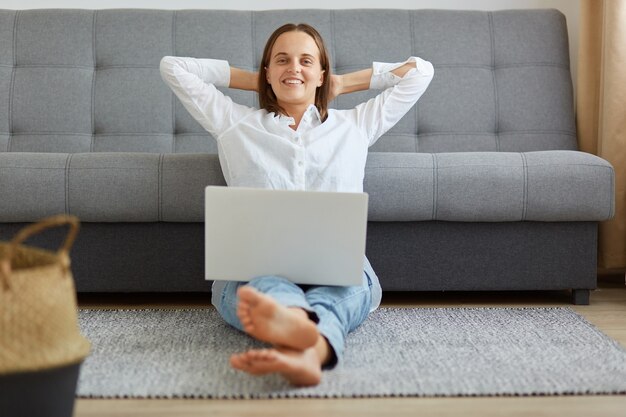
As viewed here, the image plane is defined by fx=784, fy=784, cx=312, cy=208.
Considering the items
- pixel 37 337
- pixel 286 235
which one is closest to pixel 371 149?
pixel 286 235

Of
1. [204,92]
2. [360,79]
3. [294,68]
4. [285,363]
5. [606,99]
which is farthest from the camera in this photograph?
[606,99]

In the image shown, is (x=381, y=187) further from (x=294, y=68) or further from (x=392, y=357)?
(x=392, y=357)

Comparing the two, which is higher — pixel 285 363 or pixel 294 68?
pixel 294 68

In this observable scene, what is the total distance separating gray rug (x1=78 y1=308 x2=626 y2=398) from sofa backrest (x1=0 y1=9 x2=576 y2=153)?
0.81 m

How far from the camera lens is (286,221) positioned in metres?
1.57

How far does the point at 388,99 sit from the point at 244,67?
82cm

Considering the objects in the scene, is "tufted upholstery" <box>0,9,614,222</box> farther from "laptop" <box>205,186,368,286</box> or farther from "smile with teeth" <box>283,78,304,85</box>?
"laptop" <box>205,186,368,286</box>

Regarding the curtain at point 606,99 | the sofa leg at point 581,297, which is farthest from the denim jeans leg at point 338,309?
the curtain at point 606,99

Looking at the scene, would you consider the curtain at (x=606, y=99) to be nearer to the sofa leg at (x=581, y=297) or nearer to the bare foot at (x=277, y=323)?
the sofa leg at (x=581, y=297)

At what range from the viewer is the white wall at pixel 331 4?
2.97m

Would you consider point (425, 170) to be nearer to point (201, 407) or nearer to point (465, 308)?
point (465, 308)

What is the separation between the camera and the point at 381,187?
6.77ft

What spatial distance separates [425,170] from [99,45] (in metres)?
1.30

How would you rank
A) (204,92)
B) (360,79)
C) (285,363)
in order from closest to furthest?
1. (285,363)
2. (204,92)
3. (360,79)
